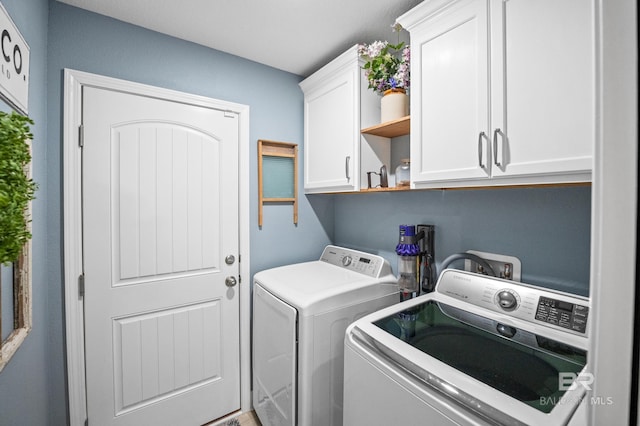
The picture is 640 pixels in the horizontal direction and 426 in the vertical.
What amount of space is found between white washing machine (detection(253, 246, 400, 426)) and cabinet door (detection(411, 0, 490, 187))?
71 centimetres

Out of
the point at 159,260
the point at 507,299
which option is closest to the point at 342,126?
the point at 507,299

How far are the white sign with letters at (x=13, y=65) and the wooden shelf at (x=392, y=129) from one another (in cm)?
152

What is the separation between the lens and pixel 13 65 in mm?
958

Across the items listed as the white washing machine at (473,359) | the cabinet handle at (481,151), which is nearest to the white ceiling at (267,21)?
the cabinet handle at (481,151)

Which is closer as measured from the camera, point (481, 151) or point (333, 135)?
point (481, 151)

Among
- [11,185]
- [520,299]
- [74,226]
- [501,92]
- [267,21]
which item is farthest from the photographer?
[267,21]

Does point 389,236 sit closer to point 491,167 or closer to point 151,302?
point 491,167

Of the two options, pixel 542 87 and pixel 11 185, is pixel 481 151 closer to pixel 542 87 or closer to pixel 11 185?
pixel 542 87

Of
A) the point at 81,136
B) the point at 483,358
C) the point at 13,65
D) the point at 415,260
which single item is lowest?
the point at 483,358

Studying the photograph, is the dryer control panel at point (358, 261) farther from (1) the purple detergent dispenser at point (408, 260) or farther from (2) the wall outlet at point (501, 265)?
(2) the wall outlet at point (501, 265)

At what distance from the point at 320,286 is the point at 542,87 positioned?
1.32 m

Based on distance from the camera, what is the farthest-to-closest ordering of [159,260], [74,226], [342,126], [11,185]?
1. [342,126]
2. [159,260]
3. [74,226]
4. [11,185]

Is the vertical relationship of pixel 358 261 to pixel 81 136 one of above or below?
below

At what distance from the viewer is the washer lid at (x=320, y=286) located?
4.70 feet
